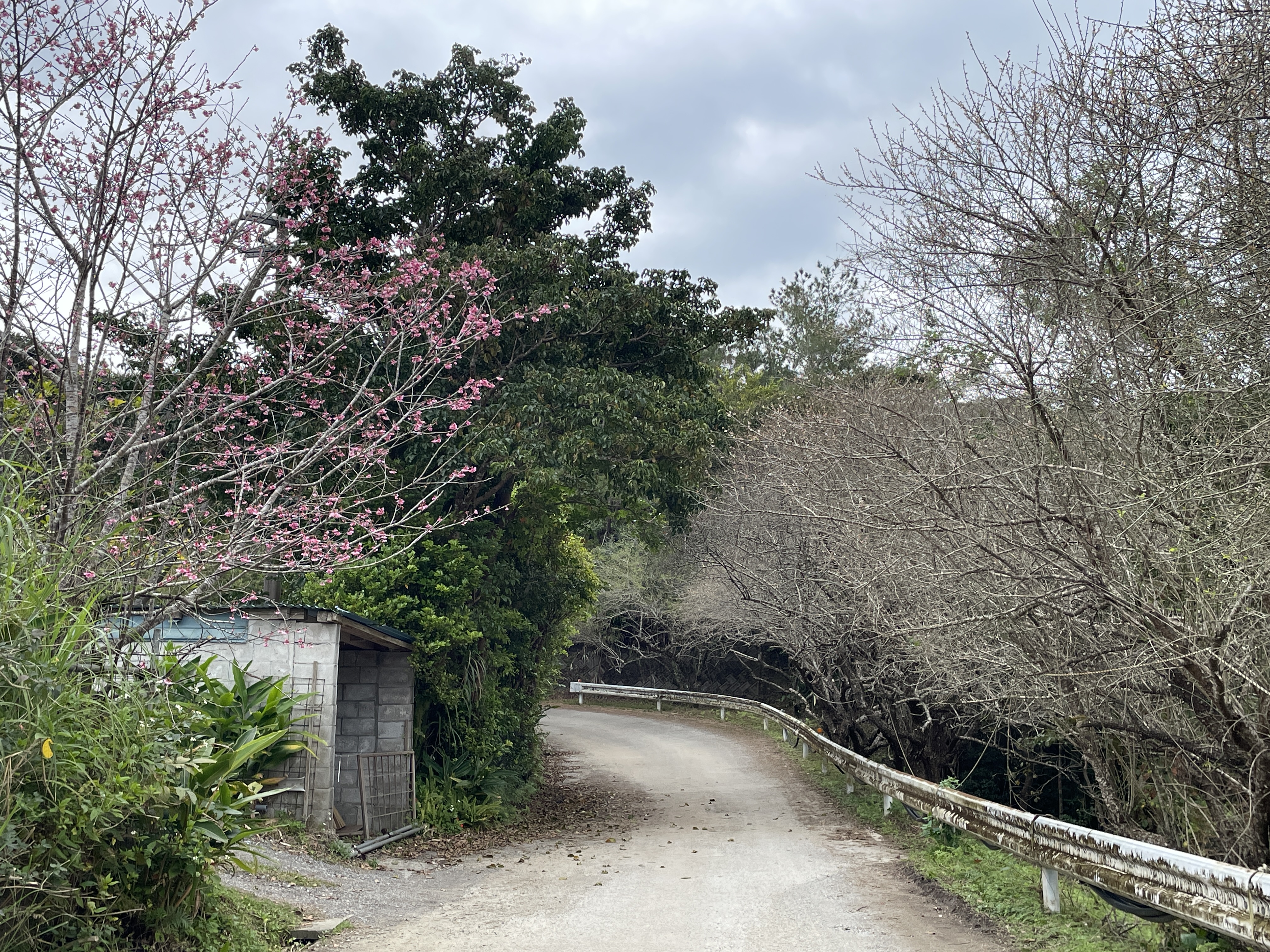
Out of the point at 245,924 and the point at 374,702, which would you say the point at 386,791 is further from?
the point at 245,924

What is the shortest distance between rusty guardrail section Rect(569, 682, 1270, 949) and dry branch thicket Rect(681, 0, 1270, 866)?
2.05ft

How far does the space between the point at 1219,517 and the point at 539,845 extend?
9.76m

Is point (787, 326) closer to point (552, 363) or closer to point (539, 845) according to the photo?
point (552, 363)

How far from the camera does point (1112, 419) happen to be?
228 inches

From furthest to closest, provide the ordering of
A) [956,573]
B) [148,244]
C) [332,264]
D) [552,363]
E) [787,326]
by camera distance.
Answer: [787,326]
[552,363]
[332,264]
[148,244]
[956,573]

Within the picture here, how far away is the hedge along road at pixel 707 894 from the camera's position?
7008mm

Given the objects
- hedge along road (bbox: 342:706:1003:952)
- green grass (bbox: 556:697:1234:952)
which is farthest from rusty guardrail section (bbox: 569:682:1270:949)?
hedge along road (bbox: 342:706:1003:952)

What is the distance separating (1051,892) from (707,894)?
309 centimetres

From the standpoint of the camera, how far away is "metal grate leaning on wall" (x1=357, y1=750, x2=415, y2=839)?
1164 centimetres

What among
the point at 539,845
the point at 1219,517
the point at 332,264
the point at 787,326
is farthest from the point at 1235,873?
the point at 787,326

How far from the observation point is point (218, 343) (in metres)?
6.01

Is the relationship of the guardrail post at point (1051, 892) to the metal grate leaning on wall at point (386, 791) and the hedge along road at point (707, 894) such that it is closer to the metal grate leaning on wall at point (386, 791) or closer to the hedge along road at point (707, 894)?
the hedge along road at point (707, 894)

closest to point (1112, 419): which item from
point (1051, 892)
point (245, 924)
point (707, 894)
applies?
point (1051, 892)

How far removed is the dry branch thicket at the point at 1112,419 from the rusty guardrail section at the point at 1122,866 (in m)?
0.62
